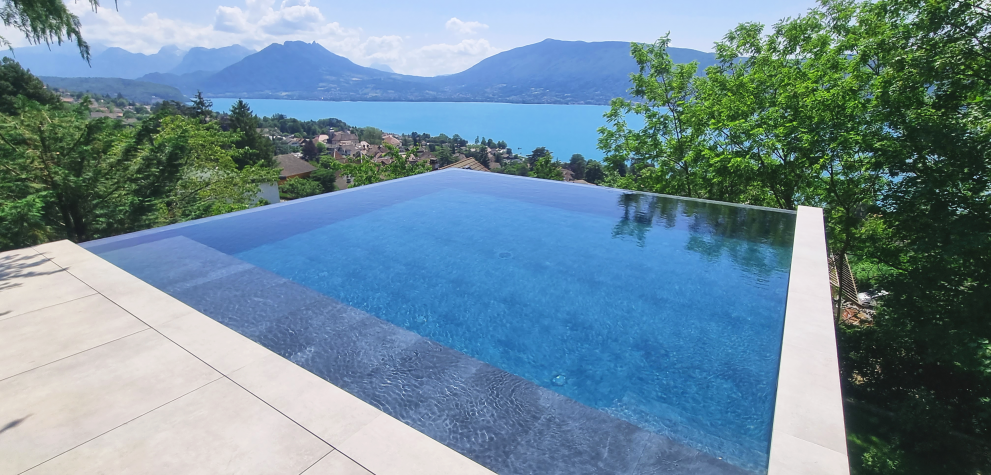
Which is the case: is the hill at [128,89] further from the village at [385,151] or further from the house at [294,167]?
the house at [294,167]

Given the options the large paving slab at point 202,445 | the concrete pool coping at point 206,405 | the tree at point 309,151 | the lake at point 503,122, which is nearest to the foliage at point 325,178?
the tree at point 309,151

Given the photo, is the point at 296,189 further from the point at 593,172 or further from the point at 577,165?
the point at 577,165

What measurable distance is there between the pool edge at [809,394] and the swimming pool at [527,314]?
14.9 inches

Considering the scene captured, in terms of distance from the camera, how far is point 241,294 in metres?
4.69

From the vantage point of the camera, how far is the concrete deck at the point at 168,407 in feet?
7.41

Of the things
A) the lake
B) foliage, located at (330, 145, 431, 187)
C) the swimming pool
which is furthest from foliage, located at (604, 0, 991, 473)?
the lake

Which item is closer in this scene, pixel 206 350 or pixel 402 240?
pixel 206 350

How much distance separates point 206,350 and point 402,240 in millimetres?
3775

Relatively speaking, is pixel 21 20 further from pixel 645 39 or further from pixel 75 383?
pixel 645 39

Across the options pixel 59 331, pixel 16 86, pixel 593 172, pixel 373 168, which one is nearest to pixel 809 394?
pixel 59 331

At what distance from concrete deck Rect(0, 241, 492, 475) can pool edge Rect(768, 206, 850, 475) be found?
1734mm

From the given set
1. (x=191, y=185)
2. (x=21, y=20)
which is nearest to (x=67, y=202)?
(x=21, y=20)

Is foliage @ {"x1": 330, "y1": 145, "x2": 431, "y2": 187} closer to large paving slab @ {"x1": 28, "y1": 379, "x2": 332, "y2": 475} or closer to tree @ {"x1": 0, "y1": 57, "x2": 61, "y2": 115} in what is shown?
tree @ {"x1": 0, "y1": 57, "x2": 61, "y2": 115}

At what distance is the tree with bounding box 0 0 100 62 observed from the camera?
507 centimetres
